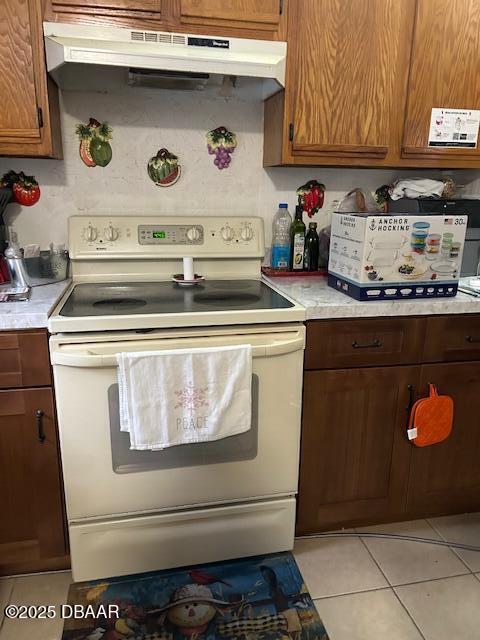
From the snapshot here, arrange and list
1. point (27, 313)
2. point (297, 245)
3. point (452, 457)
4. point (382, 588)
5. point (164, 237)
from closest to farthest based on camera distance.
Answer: point (27, 313), point (382, 588), point (452, 457), point (164, 237), point (297, 245)

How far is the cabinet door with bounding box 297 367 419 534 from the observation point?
1.64 m

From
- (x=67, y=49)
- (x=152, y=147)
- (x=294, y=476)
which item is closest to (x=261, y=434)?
(x=294, y=476)

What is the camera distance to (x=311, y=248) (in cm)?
205

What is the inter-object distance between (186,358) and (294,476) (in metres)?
0.60

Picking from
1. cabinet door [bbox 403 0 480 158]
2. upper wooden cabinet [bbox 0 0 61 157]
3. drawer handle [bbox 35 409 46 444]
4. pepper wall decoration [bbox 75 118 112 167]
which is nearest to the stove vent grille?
upper wooden cabinet [bbox 0 0 61 157]

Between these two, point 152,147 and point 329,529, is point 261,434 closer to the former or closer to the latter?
point 329,529

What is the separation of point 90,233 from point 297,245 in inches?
32.7

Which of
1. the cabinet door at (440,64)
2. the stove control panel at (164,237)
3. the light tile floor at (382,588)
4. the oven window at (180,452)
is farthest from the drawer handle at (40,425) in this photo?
the cabinet door at (440,64)

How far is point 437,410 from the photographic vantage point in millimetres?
1688

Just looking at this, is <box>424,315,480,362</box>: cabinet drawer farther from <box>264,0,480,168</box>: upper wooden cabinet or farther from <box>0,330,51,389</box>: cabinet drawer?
<box>0,330,51,389</box>: cabinet drawer

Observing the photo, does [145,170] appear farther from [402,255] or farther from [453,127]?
[453,127]

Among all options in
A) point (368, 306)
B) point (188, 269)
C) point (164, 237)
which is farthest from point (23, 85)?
point (368, 306)

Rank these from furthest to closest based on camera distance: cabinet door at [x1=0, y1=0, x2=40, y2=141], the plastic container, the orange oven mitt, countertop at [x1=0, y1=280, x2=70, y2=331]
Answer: the plastic container → the orange oven mitt → cabinet door at [x1=0, y1=0, x2=40, y2=141] → countertop at [x1=0, y1=280, x2=70, y2=331]

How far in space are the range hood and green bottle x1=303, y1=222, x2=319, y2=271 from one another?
25.8 inches
